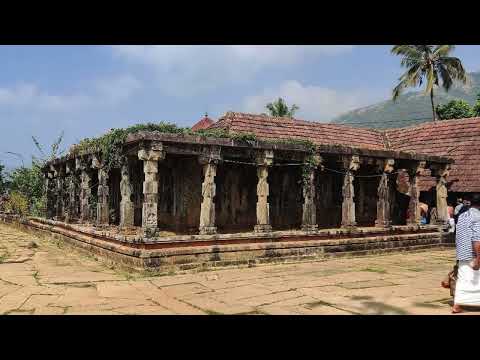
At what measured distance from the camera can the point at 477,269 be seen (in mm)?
6312

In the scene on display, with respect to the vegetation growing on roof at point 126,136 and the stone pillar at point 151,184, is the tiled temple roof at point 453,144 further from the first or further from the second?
the stone pillar at point 151,184

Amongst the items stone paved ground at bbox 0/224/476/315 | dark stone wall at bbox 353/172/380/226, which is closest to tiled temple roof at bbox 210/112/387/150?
dark stone wall at bbox 353/172/380/226

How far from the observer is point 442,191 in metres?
Answer: 16.2

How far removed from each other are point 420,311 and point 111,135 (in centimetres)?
852

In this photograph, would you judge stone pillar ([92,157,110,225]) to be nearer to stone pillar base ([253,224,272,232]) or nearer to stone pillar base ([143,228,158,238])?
stone pillar base ([143,228,158,238])

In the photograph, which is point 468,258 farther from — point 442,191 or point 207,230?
point 442,191

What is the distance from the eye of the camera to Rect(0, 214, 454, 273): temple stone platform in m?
9.91

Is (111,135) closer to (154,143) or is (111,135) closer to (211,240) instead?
(154,143)

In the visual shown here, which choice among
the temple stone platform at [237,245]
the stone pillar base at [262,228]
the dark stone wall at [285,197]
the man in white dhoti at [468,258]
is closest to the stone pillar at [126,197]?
the temple stone platform at [237,245]

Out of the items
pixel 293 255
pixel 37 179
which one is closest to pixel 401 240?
pixel 293 255

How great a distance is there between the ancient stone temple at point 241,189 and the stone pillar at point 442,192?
0.04 metres

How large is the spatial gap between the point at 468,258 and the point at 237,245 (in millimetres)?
5807
